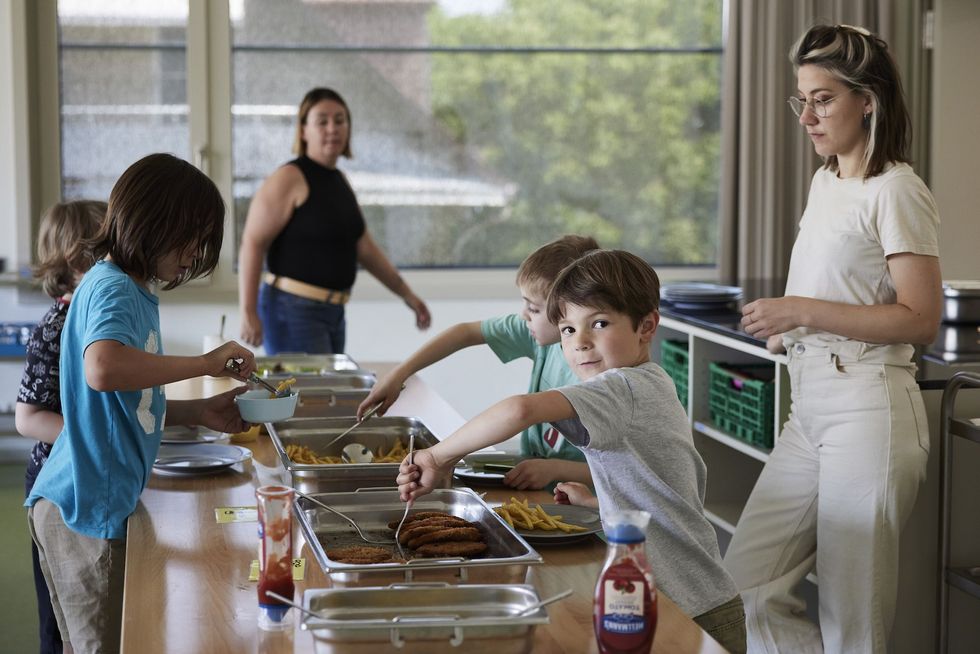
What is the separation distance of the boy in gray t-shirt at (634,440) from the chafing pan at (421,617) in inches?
11.6

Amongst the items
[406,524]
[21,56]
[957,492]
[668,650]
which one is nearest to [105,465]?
[406,524]

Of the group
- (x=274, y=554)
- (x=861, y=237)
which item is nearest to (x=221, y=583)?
(x=274, y=554)

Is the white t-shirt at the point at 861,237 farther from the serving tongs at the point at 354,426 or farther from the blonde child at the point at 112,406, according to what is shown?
the blonde child at the point at 112,406

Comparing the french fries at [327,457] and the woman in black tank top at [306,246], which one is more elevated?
the woman in black tank top at [306,246]

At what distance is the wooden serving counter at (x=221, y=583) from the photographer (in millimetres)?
1306

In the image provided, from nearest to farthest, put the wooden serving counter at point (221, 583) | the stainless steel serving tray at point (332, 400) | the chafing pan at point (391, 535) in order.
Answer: the wooden serving counter at point (221, 583) < the chafing pan at point (391, 535) < the stainless steel serving tray at point (332, 400)

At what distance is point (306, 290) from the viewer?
3773 mm

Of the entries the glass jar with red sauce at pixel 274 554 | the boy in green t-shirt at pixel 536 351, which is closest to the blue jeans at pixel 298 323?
the boy in green t-shirt at pixel 536 351

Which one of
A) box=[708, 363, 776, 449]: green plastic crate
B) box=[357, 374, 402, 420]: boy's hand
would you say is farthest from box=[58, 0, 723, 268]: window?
box=[357, 374, 402, 420]: boy's hand

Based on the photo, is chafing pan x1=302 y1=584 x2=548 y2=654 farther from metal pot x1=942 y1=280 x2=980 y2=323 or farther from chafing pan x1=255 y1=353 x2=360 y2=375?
metal pot x1=942 y1=280 x2=980 y2=323

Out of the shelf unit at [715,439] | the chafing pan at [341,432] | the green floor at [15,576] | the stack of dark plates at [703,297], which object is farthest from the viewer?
the stack of dark plates at [703,297]

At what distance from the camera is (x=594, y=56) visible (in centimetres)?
523

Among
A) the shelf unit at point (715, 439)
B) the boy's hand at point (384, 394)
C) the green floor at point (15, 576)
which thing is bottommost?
the green floor at point (15, 576)

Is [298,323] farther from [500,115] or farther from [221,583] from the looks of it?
[221,583]
